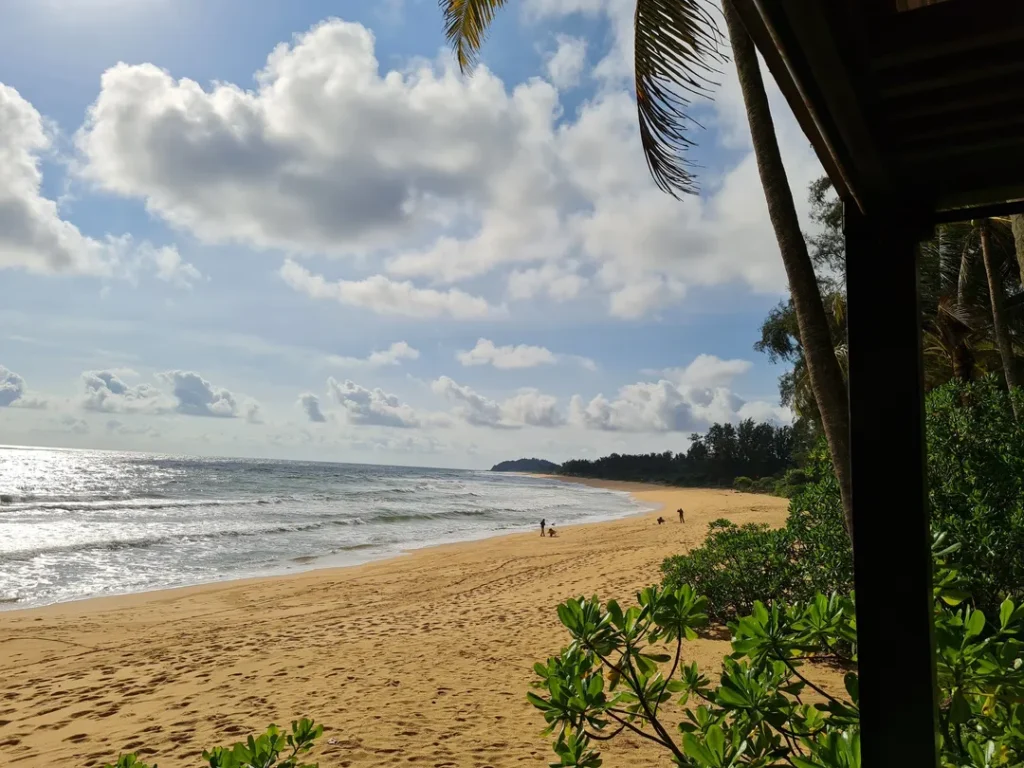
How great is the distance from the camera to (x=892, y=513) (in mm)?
1391

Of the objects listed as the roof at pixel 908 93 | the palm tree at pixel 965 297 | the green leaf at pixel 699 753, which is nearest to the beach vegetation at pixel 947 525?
the green leaf at pixel 699 753

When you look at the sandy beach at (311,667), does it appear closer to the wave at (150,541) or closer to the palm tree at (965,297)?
the wave at (150,541)

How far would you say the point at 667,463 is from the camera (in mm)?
97438

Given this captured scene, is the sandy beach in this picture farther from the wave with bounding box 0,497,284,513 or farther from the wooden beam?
the wave with bounding box 0,497,284,513

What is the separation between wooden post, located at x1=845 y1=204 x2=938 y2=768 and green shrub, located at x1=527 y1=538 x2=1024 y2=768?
31 cm

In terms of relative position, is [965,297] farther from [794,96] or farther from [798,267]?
[794,96]

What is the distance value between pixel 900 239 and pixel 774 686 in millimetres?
1439

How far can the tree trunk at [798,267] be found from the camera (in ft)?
12.0

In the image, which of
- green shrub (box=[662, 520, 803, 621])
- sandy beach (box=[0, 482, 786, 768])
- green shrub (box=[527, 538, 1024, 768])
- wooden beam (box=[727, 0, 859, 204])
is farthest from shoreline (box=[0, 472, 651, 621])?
wooden beam (box=[727, 0, 859, 204])

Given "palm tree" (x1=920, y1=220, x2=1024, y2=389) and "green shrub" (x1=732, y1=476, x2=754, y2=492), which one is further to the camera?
"green shrub" (x1=732, y1=476, x2=754, y2=492)

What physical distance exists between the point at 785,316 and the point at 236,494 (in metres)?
32.5

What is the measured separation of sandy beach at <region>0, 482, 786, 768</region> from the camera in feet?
15.9

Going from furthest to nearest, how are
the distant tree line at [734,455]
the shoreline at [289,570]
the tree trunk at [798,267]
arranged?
the distant tree line at [734,455] → the shoreline at [289,570] → the tree trunk at [798,267]

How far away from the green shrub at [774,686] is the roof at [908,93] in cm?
111
